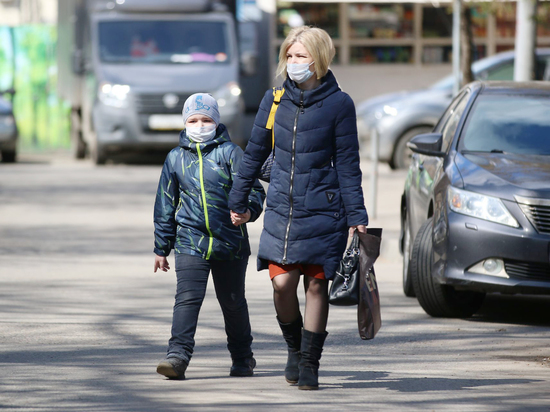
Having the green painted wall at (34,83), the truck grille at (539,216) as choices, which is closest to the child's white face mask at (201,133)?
the truck grille at (539,216)

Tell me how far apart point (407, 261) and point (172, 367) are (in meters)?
3.51

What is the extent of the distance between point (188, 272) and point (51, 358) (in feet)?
3.48

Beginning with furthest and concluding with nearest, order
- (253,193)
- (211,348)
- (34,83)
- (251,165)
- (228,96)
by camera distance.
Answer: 1. (34,83)
2. (228,96)
3. (211,348)
4. (253,193)
5. (251,165)

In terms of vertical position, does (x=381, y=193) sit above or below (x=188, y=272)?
below

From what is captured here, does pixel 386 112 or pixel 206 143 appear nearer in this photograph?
pixel 206 143

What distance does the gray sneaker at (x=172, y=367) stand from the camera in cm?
558

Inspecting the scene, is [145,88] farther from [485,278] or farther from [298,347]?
[298,347]

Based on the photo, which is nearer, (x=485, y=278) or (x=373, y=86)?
(x=485, y=278)

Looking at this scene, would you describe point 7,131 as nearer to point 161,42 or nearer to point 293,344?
point 161,42

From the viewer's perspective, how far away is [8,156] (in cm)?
2211

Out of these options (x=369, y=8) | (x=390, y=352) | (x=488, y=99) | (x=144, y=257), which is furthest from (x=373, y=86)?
(x=390, y=352)

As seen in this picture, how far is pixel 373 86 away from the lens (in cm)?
3022

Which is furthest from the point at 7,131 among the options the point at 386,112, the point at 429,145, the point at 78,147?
the point at 429,145

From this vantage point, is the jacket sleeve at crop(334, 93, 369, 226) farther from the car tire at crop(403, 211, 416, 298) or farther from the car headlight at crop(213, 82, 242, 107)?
the car headlight at crop(213, 82, 242, 107)
